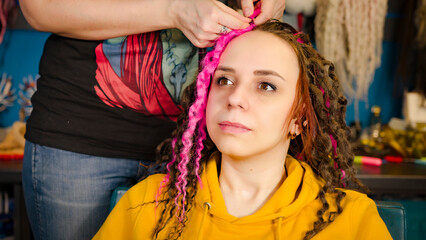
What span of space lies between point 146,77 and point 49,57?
28cm

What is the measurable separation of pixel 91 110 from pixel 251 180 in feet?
1.60

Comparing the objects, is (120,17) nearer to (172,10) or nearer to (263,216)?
(172,10)

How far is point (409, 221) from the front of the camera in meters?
1.41

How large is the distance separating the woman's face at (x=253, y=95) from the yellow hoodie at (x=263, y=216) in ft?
0.41

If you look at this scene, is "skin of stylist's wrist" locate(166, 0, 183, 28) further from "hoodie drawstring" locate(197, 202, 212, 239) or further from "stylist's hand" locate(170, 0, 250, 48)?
"hoodie drawstring" locate(197, 202, 212, 239)

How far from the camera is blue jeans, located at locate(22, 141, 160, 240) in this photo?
1.04 m

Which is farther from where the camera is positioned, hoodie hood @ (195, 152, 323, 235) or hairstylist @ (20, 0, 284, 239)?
hairstylist @ (20, 0, 284, 239)

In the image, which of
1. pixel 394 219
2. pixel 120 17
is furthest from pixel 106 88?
pixel 394 219

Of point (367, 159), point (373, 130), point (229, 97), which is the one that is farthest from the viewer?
Answer: point (373, 130)

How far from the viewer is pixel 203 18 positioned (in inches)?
35.4

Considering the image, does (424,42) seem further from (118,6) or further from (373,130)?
(118,6)

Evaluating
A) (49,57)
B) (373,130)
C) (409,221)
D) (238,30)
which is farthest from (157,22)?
(373,130)

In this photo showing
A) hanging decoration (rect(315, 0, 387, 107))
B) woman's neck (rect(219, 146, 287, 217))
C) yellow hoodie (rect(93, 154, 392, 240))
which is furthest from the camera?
hanging decoration (rect(315, 0, 387, 107))

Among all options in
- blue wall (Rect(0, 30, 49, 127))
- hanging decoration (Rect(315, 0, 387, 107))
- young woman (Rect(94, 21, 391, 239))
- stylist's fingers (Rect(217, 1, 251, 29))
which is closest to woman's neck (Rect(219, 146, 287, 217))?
young woman (Rect(94, 21, 391, 239))
